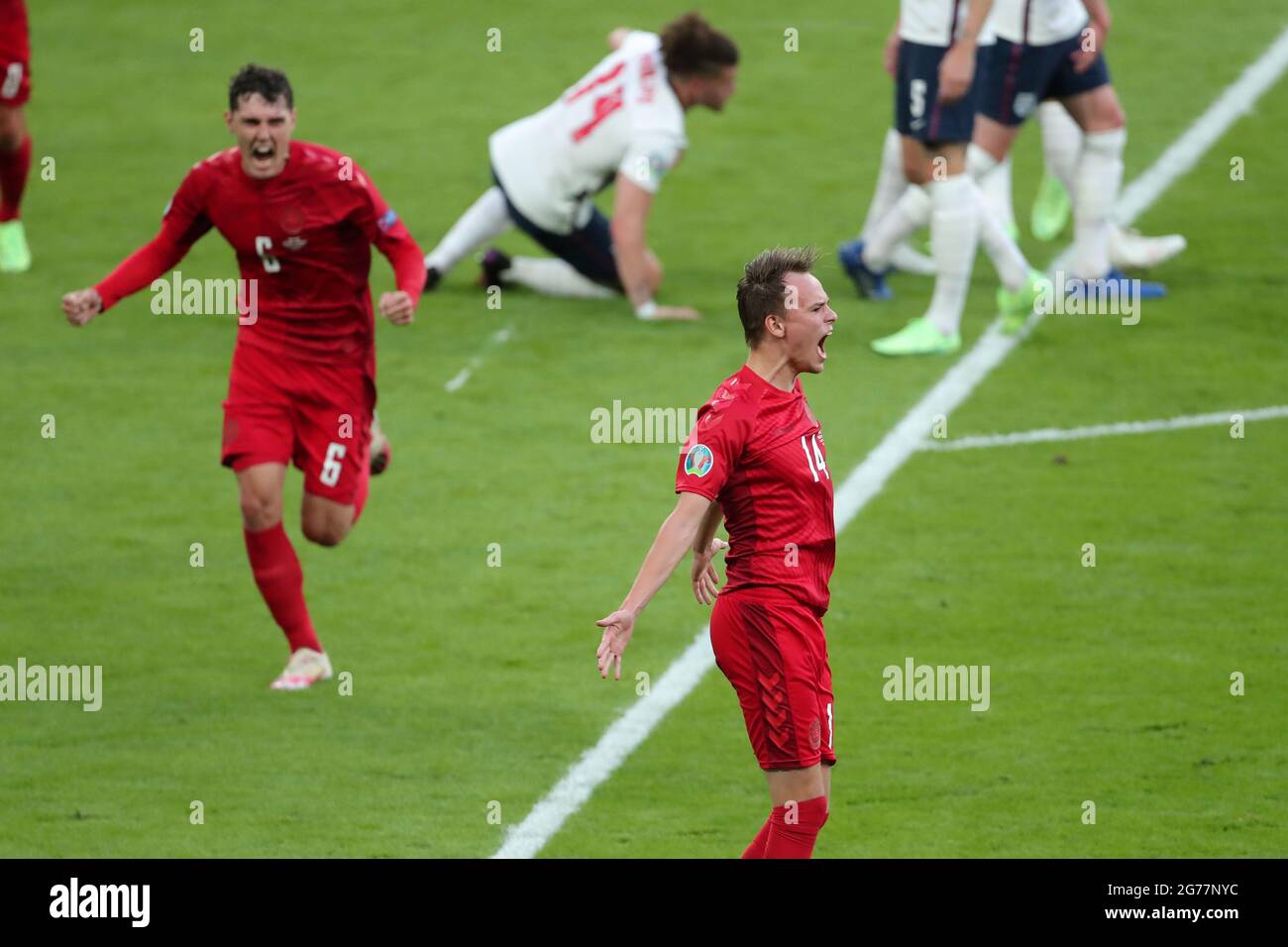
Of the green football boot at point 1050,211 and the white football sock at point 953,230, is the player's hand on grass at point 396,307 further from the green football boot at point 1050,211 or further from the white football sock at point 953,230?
the green football boot at point 1050,211

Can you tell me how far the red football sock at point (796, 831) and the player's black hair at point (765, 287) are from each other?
1267mm

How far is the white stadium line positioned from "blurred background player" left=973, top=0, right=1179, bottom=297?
1.97 feet

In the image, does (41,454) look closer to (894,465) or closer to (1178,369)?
(894,465)

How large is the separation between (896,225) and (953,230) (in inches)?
29.5

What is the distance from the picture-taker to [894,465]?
388 inches

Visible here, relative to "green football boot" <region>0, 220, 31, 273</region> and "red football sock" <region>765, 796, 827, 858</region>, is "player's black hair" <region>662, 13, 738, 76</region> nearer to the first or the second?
"green football boot" <region>0, 220, 31, 273</region>

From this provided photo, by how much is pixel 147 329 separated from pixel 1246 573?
6.44 meters

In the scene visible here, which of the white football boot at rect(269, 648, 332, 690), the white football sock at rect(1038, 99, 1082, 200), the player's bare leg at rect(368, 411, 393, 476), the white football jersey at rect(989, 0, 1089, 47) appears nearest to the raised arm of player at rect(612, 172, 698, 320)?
the white football jersey at rect(989, 0, 1089, 47)

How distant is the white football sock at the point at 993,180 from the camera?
11477 millimetres

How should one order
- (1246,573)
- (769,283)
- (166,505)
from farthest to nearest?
(166,505), (1246,573), (769,283)

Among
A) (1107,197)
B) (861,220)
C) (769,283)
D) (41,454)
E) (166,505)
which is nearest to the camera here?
(769,283)

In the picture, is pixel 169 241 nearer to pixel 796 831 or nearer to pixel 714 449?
pixel 714 449
